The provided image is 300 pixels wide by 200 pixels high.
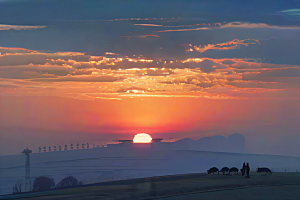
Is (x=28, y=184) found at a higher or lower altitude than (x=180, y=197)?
lower

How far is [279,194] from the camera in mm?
30219

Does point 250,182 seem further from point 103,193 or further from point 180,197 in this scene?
point 103,193

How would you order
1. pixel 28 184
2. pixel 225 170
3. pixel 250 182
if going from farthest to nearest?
pixel 28 184, pixel 225 170, pixel 250 182

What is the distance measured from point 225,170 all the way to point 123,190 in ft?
62.0

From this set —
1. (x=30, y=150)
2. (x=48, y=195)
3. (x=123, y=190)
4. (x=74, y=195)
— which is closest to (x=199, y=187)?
(x=123, y=190)

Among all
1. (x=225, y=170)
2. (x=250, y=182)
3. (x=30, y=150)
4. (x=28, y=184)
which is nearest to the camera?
(x=250, y=182)

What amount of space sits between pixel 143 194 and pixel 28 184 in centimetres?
15247

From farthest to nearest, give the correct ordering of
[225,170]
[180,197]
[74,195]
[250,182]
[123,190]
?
[225,170]
[250,182]
[123,190]
[74,195]
[180,197]

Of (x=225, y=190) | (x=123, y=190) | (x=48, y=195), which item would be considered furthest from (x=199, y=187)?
(x=48, y=195)

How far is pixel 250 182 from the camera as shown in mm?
38156

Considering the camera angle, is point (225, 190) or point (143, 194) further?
point (225, 190)

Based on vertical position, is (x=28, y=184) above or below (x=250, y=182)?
below

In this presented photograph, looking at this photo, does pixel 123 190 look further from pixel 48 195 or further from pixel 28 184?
pixel 28 184

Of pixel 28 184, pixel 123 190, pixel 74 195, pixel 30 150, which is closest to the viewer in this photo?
pixel 74 195
